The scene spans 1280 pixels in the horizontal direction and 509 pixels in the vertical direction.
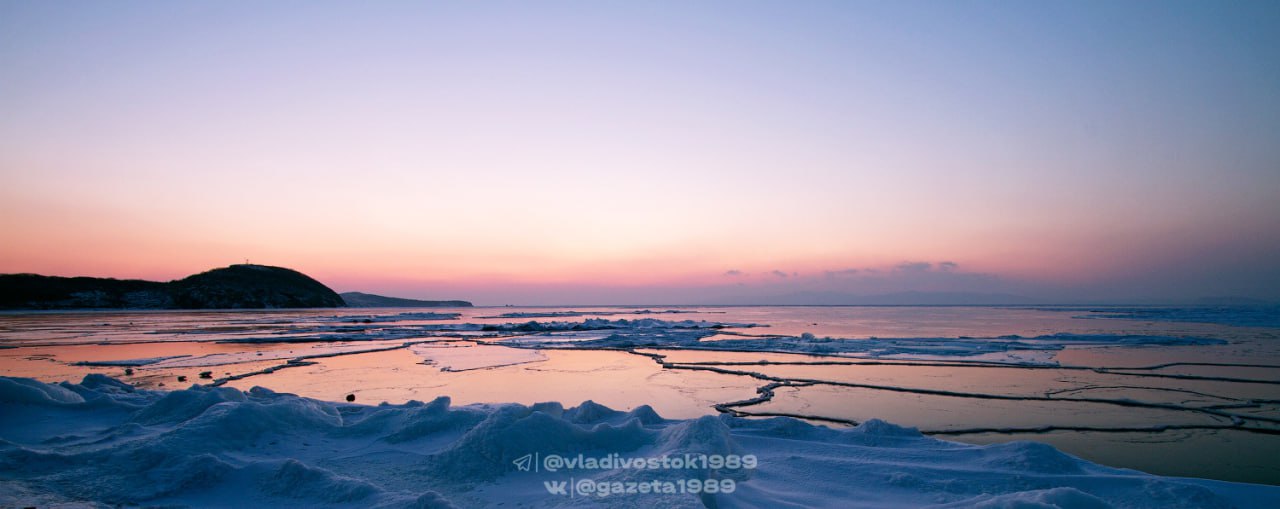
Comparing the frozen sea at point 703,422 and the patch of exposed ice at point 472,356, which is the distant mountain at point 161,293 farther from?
the patch of exposed ice at point 472,356

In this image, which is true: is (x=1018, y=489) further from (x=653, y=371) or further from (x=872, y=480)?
(x=653, y=371)

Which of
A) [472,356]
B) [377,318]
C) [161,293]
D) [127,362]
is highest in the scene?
[161,293]

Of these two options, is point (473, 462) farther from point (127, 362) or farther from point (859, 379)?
point (127, 362)

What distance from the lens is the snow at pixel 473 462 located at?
394cm

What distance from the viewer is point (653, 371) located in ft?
A: 44.7

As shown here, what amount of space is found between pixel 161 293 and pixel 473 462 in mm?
112885

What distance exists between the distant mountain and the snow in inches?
3958

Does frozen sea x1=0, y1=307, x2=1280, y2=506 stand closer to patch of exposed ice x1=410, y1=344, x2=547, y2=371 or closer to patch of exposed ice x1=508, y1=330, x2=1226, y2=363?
patch of exposed ice x1=410, y1=344, x2=547, y2=371

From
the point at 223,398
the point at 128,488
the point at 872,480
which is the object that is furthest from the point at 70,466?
the point at 872,480

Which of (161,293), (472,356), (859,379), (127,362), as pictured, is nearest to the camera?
(859,379)

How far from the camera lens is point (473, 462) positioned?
15.1ft

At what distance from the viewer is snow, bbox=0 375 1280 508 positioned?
155 inches

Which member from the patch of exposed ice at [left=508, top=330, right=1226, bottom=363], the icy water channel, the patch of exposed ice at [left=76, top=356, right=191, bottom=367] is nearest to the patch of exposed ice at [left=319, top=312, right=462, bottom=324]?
the icy water channel

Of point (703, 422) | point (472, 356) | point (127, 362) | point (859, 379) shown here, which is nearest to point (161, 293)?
point (127, 362)
